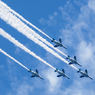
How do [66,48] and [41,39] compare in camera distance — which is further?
[66,48]

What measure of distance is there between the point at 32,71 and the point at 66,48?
1302cm

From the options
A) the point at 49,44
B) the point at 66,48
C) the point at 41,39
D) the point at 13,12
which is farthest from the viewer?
the point at 66,48

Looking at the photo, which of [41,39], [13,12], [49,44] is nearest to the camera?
[13,12]

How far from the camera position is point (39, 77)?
140875 millimetres

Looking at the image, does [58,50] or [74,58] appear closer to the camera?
[58,50]

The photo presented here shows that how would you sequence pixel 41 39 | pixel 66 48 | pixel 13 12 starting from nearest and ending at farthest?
pixel 13 12
pixel 41 39
pixel 66 48

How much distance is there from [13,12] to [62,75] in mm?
40620

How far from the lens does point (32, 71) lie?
5487 inches

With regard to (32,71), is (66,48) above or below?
above

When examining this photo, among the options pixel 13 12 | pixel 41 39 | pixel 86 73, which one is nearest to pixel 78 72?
pixel 86 73

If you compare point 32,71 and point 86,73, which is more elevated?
point 86,73

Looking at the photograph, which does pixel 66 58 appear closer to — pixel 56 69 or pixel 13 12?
pixel 56 69

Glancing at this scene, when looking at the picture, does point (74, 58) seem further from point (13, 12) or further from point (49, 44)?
point (13, 12)

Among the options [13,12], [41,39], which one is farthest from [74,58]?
[13,12]
